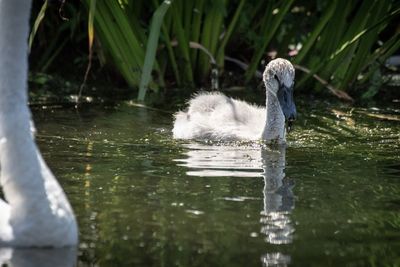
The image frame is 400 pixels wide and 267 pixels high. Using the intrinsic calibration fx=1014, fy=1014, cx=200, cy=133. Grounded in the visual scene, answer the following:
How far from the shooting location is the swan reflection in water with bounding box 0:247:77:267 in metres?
4.45

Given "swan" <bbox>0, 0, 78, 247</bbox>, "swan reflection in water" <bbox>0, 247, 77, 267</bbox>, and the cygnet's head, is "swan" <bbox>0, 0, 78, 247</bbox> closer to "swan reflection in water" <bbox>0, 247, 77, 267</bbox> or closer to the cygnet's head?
"swan reflection in water" <bbox>0, 247, 77, 267</bbox>

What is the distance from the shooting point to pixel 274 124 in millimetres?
8820

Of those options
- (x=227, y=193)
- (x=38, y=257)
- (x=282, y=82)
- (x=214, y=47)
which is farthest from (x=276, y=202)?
(x=214, y=47)

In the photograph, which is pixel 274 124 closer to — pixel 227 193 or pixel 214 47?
pixel 214 47

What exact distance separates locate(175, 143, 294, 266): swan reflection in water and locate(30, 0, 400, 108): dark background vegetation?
7.14 ft

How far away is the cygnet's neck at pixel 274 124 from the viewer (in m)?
8.68

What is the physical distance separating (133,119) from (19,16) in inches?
196

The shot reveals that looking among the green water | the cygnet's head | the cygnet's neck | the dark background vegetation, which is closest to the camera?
the green water

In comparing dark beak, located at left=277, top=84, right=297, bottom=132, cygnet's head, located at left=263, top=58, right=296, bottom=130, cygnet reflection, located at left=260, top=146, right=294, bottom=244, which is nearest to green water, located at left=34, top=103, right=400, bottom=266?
cygnet reflection, located at left=260, top=146, right=294, bottom=244

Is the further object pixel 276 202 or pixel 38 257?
pixel 276 202

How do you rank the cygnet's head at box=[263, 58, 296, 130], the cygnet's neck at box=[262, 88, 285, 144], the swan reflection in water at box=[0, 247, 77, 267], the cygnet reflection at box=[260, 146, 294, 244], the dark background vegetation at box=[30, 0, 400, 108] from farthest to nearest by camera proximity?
the dark background vegetation at box=[30, 0, 400, 108], the cygnet's head at box=[263, 58, 296, 130], the cygnet's neck at box=[262, 88, 285, 144], the cygnet reflection at box=[260, 146, 294, 244], the swan reflection in water at box=[0, 247, 77, 267]

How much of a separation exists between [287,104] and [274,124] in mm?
216

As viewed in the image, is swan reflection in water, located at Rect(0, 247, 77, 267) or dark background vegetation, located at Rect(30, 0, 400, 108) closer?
swan reflection in water, located at Rect(0, 247, 77, 267)

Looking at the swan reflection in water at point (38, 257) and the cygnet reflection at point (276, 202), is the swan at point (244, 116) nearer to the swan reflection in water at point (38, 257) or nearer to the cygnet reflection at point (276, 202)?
the cygnet reflection at point (276, 202)
